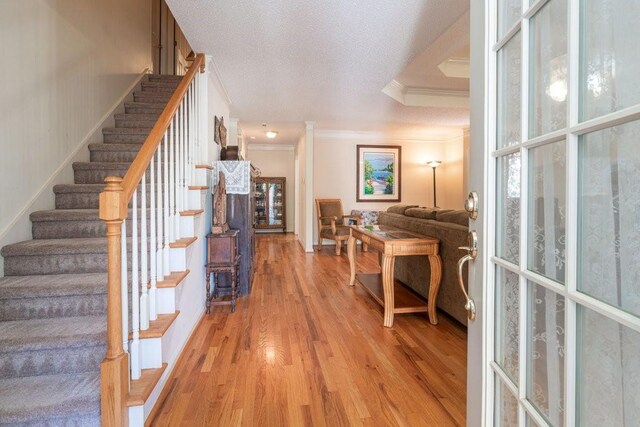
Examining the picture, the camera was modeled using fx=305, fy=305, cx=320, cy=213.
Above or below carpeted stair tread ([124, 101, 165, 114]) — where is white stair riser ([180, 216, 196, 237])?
below


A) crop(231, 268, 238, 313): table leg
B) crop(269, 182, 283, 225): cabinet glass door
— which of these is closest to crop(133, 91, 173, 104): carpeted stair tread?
crop(231, 268, 238, 313): table leg

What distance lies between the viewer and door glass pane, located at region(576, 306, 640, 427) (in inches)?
18.8

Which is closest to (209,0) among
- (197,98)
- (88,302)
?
(197,98)

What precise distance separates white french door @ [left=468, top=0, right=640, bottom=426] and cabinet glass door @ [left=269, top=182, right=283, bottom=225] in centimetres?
770

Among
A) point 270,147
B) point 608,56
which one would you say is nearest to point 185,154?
point 608,56

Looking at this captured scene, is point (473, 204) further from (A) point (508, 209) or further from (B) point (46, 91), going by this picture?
(B) point (46, 91)

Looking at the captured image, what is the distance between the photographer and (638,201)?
47 cm

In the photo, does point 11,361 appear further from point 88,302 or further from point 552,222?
point 552,222

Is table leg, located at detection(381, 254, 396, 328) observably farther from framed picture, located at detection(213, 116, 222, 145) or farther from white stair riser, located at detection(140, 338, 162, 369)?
framed picture, located at detection(213, 116, 222, 145)

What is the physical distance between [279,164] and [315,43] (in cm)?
589

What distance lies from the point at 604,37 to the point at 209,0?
238 centimetres

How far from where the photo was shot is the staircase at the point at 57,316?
1283mm

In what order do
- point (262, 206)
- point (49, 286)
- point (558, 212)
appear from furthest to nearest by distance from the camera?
point (262, 206) < point (49, 286) < point (558, 212)

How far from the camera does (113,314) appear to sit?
1.28 metres
